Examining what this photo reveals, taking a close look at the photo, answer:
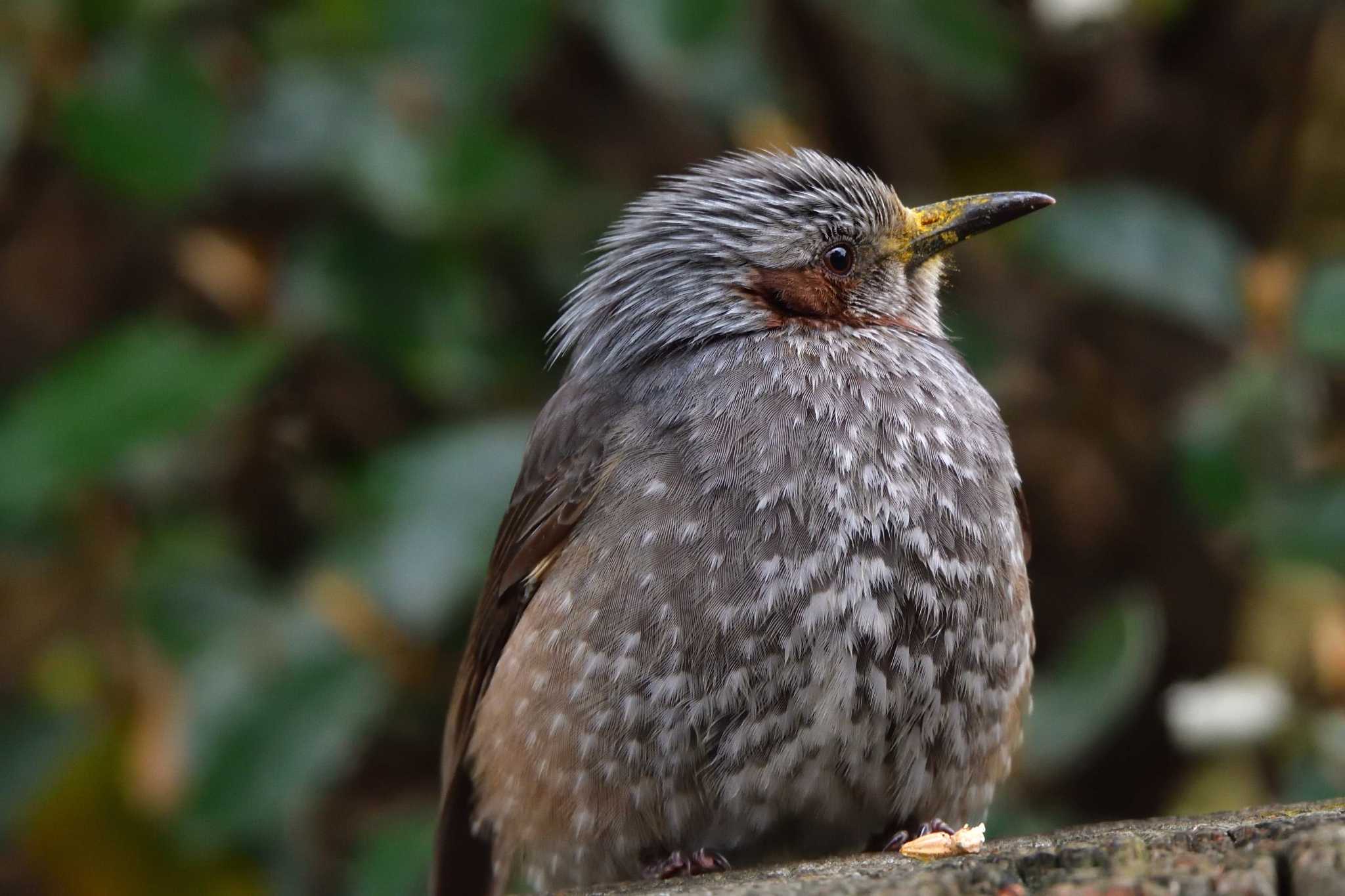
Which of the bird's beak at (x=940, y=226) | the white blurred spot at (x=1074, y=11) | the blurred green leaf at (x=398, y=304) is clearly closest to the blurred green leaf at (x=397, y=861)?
the blurred green leaf at (x=398, y=304)

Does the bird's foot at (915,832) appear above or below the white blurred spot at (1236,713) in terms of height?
below

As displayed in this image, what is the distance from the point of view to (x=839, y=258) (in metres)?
3.63

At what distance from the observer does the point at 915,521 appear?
306 centimetres

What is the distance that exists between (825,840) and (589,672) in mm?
550

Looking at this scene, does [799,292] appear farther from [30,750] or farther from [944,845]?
[30,750]

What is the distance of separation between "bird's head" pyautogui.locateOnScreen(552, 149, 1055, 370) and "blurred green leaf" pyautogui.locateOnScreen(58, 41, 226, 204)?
128 cm

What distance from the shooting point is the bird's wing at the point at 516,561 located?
11.0 feet

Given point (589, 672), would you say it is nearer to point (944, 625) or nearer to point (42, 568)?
point (944, 625)

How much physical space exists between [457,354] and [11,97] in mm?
1360

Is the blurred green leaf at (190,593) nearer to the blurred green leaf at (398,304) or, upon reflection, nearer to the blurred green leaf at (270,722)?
the blurred green leaf at (270,722)

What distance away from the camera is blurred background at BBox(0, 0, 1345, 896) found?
4090mm

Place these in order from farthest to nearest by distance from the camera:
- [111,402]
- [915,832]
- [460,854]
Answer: [111,402] < [460,854] < [915,832]

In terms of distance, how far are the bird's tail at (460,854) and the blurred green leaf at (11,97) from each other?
215cm

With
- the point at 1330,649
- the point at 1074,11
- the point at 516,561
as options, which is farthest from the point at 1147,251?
the point at 516,561
